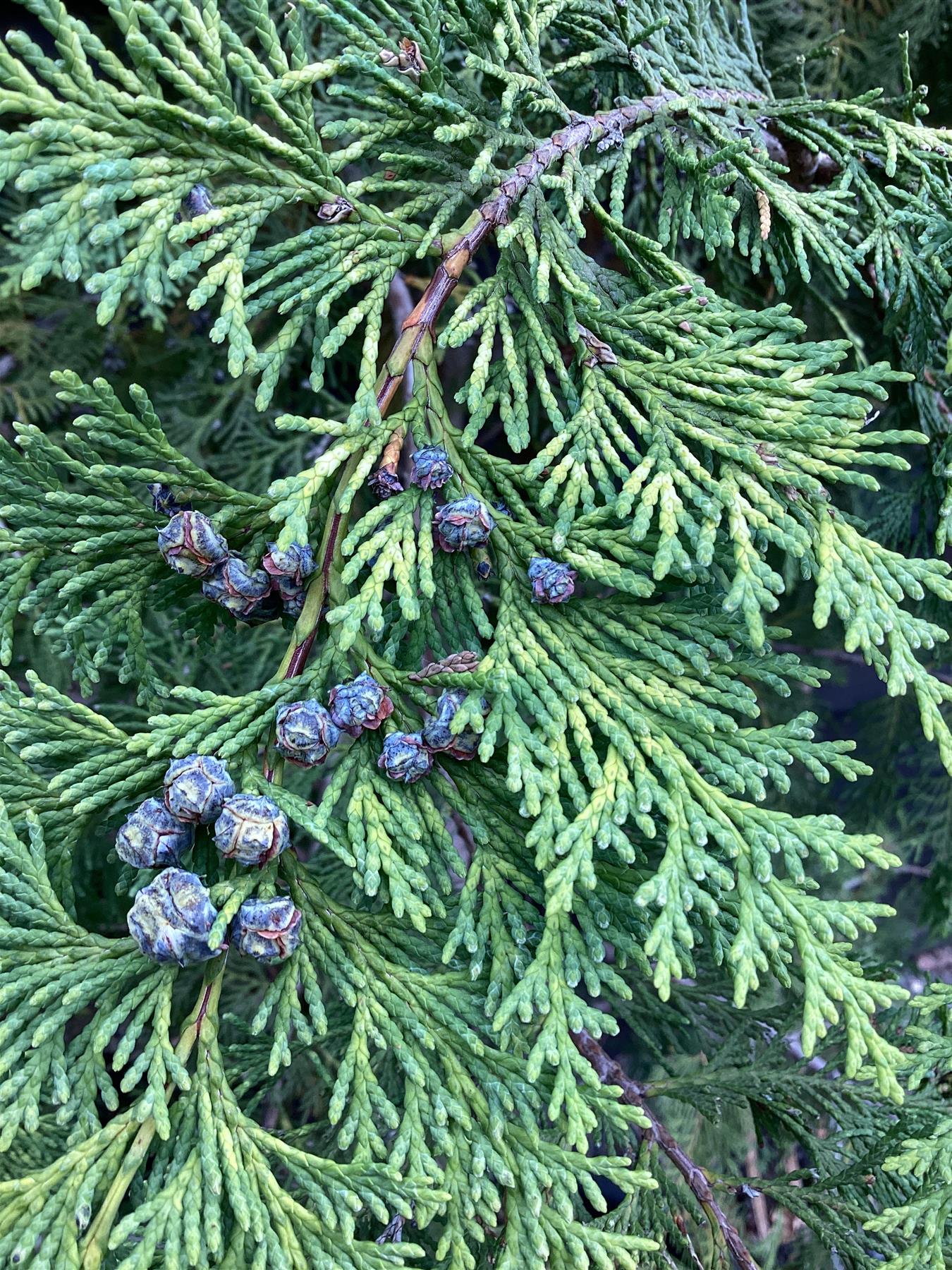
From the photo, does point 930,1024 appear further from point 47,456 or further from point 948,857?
point 47,456

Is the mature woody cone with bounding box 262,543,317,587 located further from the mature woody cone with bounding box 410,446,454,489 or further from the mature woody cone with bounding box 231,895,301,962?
the mature woody cone with bounding box 231,895,301,962

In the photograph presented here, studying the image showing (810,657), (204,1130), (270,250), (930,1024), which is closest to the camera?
(204,1130)

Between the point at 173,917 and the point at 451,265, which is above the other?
the point at 451,265

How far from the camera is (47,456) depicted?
1.32 m

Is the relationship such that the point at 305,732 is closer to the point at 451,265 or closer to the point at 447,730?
the point at 447,730

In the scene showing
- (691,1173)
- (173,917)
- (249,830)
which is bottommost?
(691,1173)

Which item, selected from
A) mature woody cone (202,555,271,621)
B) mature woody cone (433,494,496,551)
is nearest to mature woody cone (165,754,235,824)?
mature woody cone (202,555,271,621)

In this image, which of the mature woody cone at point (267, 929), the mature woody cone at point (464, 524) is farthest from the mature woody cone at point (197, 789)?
the mature woody cone at point (464, 524)

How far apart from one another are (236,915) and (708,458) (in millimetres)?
901

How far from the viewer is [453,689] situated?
4.11 feet

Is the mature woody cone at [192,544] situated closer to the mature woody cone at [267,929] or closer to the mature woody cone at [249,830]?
the mature woody cone at [249,830]

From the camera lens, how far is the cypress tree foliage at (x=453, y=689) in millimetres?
1098

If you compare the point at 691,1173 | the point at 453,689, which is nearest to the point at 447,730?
the point at 453,689

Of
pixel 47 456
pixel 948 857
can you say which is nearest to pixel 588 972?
pixel 47 456
